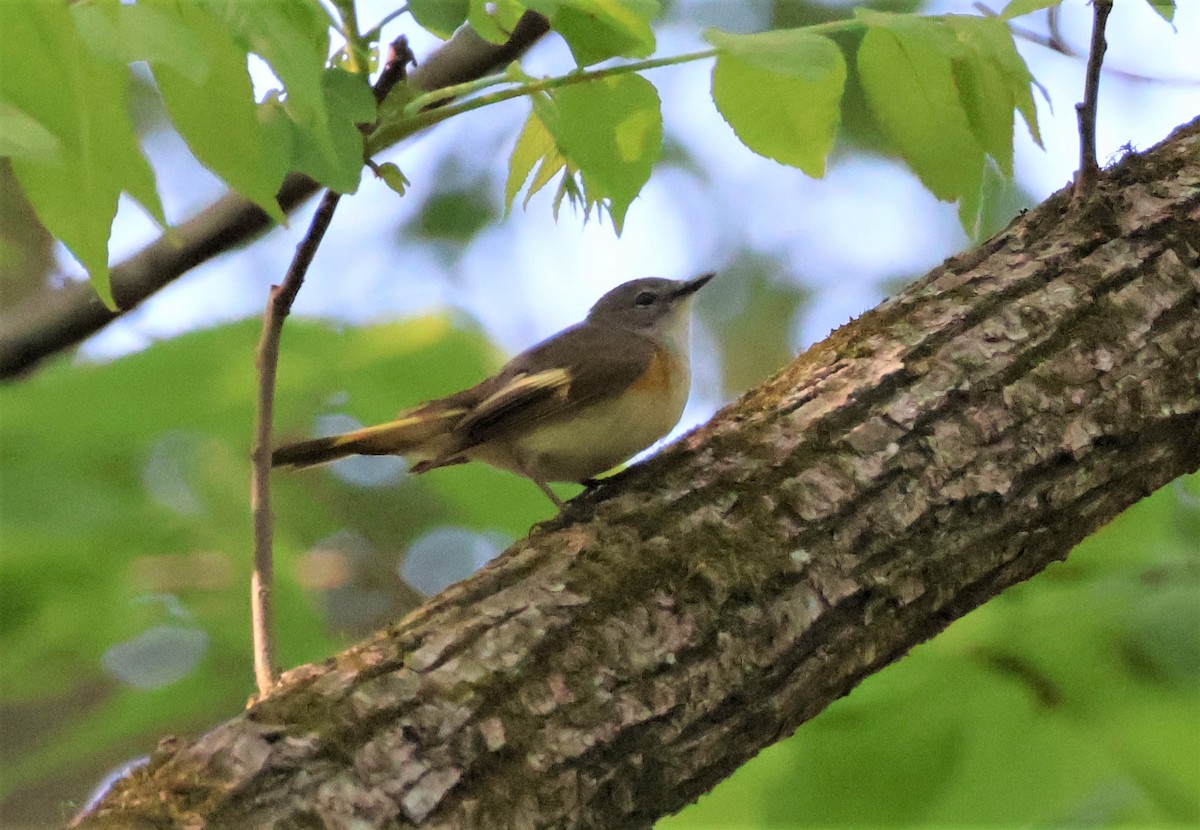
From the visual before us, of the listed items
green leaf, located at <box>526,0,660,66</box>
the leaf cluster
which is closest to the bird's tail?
the leaf cluster

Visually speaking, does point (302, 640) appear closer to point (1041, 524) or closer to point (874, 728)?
point (874, 728)

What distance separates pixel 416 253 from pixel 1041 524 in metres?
5.89

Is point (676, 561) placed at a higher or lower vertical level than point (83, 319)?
lower

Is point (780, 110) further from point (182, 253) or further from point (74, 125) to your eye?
point (182, 253)

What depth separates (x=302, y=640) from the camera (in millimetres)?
3070

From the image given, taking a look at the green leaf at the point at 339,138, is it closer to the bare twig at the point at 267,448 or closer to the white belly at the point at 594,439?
the bare twig at the point at 267,448

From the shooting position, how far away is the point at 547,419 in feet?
11.3

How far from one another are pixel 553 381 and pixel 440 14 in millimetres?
1815

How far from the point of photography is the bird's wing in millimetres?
3365

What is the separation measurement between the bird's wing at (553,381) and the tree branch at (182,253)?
860 millimetres

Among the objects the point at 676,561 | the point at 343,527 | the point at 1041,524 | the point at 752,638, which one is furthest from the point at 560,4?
the point at 343,527

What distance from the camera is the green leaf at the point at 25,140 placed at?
1.36 meters

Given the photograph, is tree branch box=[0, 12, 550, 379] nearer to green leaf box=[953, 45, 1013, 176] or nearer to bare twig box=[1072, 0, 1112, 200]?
green leaf box=[953, 45, 1013, 176]

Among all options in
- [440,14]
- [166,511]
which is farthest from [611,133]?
[166,511]
